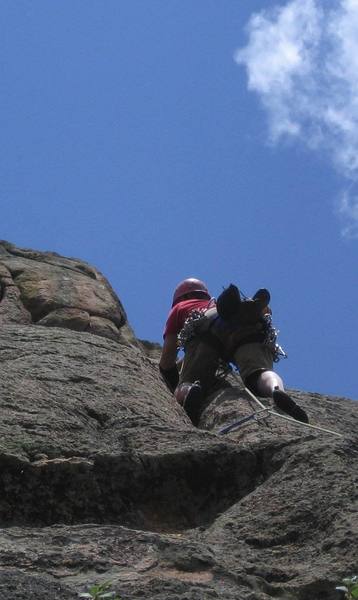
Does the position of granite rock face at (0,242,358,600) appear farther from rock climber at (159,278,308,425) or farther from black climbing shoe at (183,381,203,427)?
rock climber at (159,278,308,425)

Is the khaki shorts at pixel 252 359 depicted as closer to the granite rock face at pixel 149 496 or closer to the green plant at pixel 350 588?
the granite rock face at pixel 149 496

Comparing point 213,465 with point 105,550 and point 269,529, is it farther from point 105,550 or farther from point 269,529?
point 105,550

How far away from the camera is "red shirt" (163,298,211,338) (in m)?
10.1

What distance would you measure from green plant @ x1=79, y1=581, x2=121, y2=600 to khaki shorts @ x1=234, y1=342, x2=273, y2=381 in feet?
16.9

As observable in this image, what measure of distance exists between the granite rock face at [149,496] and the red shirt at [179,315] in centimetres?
255

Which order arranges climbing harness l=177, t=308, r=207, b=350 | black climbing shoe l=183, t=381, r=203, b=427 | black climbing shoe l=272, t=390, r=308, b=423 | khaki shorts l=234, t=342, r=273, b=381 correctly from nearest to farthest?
black climbing shoe l=272, t=390, r=308, b=423, black climbing shoe l=183, t=381, r=203, b=427, khaki shorts l=234, t=342, r=273, b=381, climbing harness l=177, t=308, r=207, b=350

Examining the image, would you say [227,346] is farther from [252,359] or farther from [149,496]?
[149,496]

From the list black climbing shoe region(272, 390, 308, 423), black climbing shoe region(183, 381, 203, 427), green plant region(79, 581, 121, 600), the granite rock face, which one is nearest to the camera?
green plant region(79, 581, 121, 600)

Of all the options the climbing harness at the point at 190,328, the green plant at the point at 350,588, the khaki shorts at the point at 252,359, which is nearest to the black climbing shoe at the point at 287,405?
the khaki shorts at the point at 252,359

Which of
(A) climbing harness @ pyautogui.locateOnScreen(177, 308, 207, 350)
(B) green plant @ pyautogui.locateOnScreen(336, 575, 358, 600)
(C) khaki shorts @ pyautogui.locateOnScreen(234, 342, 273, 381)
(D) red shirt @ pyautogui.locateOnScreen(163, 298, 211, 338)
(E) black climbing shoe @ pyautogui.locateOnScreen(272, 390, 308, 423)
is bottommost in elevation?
(B) green plant @ pyautogui.locateOnScreen(336, 575, 358, 600)

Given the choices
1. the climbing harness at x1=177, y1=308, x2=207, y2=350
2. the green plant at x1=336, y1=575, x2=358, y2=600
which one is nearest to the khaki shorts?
the climbing harness at x1=177, y1=308, x2=207, y2=350

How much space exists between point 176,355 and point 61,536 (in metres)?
6.00

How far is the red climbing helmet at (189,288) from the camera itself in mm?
10555

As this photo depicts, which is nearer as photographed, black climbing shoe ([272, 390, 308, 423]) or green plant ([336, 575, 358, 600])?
green plant ([336, 575, 358, 600])
